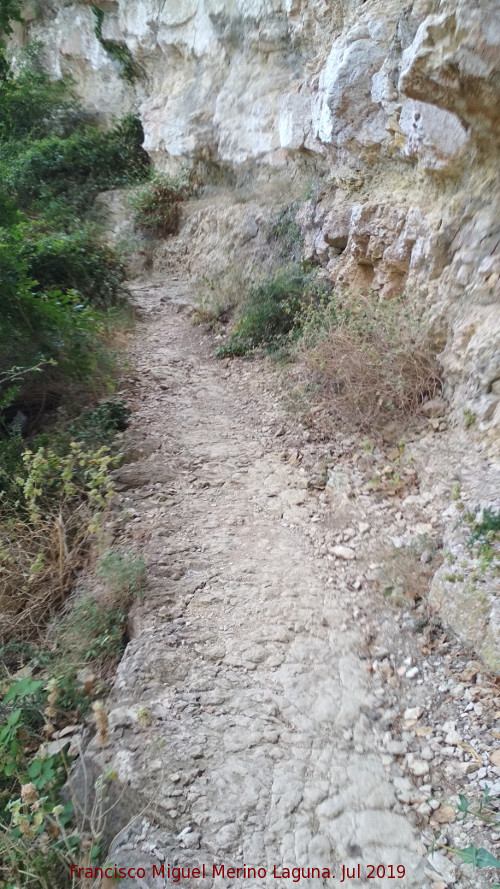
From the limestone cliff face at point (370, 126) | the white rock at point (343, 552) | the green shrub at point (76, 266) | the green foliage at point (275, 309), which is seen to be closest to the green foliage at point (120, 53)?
the limestone cliff face at point (370, 126)

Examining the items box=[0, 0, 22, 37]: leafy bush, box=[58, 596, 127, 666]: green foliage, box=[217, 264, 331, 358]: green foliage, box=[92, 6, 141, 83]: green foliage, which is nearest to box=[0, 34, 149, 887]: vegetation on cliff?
box=[58, 596, 127, 666]: green foliage

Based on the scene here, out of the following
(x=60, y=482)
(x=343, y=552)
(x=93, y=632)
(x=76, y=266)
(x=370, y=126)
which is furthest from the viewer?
(x=76, y=266)

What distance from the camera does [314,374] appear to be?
457cm

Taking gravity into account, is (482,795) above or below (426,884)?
above

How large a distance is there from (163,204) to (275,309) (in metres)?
4.60

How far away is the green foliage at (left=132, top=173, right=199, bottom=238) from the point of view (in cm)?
873

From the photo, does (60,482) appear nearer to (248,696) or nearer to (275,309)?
(248,696)

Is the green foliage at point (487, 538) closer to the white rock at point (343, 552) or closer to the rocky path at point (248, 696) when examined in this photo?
the rocky path at point (248, 696)

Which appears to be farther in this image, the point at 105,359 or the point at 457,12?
the point at 105,359

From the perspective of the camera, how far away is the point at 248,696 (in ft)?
7.80

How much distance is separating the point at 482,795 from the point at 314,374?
3.35 meters

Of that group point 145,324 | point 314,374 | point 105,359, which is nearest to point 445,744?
point 314,374

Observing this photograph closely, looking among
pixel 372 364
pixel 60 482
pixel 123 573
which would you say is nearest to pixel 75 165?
pixel 60 482

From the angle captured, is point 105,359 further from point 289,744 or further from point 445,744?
point 445,744
